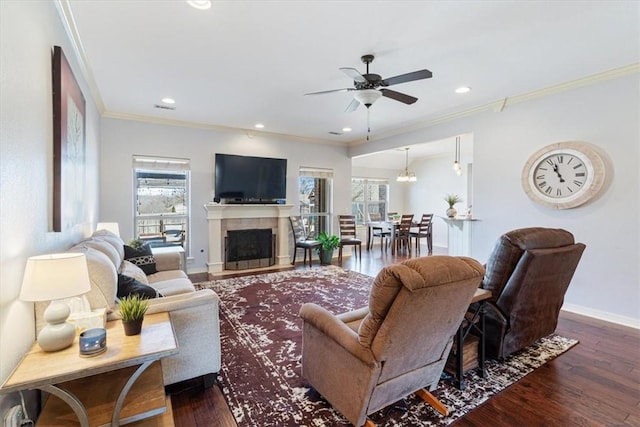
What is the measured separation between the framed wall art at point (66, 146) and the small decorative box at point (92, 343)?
3.20 feet

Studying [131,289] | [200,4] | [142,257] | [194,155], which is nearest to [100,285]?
[131,289]

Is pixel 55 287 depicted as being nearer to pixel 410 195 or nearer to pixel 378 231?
pixel 378 231

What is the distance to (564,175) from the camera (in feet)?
12.6

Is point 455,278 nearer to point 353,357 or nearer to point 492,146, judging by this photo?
point 353,357

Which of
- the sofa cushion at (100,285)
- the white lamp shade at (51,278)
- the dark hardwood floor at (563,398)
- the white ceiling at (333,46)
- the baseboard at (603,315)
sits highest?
the white ceiling at (333,46)

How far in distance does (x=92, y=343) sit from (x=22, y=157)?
970 mm

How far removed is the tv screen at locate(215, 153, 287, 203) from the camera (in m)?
5.93

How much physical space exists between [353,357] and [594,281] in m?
3.60

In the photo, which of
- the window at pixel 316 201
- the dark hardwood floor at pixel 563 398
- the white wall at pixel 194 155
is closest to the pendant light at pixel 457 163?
the white wall at pixel 194 155

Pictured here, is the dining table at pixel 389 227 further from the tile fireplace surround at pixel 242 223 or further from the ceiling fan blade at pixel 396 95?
the ceiling fan blade at pixel 396 95

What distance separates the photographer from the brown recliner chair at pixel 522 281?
233 cm

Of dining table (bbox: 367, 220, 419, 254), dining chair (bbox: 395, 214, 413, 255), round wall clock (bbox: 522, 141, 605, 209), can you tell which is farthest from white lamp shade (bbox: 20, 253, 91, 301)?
dining chair (bbox: 395, 214, 413, 255)

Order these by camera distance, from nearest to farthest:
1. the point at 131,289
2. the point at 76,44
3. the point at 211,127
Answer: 1. the point at 131,289
2. the point at 76,44
3. the point at 211,127

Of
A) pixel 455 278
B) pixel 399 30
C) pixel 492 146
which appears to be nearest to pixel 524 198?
pixel 492 146
